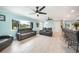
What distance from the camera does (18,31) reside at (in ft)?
10.8

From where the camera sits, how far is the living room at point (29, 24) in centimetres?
318

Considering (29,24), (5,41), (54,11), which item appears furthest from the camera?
(29,24)

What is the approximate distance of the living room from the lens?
318 centimetres

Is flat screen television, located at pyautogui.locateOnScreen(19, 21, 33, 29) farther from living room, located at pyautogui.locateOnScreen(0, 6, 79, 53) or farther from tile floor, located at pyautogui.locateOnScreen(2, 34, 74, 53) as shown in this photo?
tile floor, located at pyautogui.locateOnScreen(2, 34, 74, 53)

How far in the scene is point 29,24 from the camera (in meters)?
3.52

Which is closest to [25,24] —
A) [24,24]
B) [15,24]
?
[24,24]

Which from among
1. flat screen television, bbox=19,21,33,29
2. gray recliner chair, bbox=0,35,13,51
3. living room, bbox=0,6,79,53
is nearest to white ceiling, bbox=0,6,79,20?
living room, bbox=0,6,79,53

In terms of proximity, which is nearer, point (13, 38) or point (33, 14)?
point (13, 38)

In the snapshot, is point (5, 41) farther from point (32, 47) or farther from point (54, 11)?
point (54, 11)

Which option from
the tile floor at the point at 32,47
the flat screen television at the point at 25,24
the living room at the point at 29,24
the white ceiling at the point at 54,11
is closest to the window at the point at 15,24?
the living room at the point at 29,24

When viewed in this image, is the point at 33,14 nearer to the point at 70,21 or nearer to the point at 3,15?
the point at 3,15

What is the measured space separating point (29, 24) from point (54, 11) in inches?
36.2
